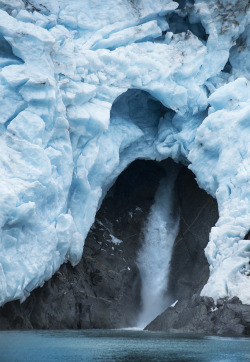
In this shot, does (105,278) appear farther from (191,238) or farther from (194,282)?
(191,238)

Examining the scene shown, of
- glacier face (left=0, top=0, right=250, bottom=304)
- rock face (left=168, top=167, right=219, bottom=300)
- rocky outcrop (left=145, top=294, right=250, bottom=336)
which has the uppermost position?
glacier face (left=0, top=0, right=250, bottom=304)

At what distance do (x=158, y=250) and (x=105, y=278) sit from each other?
176cm

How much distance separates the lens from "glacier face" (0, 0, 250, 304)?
9362mm

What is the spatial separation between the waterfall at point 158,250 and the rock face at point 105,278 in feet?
0.62

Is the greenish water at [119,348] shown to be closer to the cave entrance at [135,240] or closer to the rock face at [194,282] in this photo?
the rock face at [194,282]

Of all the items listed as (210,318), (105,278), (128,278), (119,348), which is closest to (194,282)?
(128,278)

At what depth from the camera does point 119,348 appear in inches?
273

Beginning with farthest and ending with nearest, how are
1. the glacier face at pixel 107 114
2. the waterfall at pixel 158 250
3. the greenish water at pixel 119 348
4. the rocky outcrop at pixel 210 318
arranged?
the waterfall at pixel 158 250, the glacier face at pixel 107 114, the rocky outcrop at pixel 210 318, the greenish water at pixel 119 348

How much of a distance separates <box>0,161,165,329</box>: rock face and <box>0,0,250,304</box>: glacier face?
0.53 m

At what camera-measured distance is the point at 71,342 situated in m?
7.41

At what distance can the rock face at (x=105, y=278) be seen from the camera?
9984 millimetres

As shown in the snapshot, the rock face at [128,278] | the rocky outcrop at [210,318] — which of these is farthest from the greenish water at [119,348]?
the rock face at [128,278]

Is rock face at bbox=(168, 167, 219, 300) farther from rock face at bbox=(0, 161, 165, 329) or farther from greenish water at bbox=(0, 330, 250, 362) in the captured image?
greenish water at bbox=(0, 330, 250, 362)

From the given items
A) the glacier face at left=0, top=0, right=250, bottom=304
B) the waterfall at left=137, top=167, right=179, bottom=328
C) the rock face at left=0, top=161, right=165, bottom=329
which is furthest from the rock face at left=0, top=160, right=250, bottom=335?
the glacier face at left=0, top=0, right=250, bottom=304
